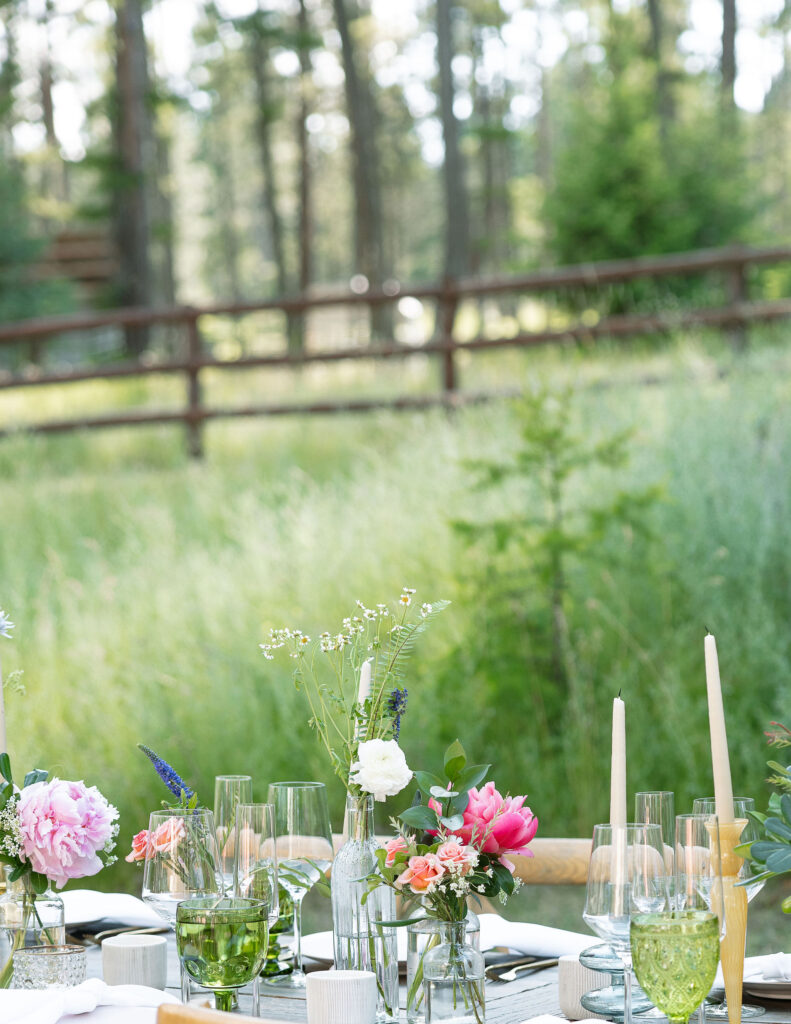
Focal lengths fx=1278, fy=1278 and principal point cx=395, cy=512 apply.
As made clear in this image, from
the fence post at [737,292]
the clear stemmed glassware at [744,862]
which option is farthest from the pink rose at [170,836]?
the fence post at [737,292]

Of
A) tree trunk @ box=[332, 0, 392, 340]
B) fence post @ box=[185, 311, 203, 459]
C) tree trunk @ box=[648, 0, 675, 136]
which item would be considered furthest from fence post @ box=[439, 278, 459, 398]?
tree trunk @ box=[648, 0, 675, 136]

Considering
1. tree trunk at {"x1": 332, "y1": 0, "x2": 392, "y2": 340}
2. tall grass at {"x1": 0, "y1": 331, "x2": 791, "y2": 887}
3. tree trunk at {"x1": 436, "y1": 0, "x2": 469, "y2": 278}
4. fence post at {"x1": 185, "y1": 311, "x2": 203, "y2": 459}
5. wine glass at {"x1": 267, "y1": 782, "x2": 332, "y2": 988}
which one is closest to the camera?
wine glass at {"x1": 267, "y1": 782, "x2": 332, "y2": 988}

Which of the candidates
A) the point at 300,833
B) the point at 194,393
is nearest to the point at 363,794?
the point at 300,833

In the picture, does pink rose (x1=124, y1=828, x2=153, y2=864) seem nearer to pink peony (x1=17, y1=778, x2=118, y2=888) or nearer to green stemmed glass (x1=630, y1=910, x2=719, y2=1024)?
pink peony (x1=17, y1=778, x2=118, y2=888)

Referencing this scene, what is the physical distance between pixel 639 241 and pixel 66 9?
33.4ft

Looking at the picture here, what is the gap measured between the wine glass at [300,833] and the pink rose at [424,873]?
0.27m

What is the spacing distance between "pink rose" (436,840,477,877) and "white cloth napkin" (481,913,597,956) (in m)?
0.67

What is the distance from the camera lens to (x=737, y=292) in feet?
24.3

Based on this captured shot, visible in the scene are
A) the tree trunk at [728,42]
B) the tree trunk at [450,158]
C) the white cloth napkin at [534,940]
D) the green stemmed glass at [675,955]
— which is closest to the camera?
the green stemmed glass at [675,955]

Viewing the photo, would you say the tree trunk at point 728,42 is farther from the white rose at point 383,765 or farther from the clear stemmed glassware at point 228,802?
the white rose at point 383,765

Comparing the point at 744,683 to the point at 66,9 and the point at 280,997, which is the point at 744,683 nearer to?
the point at 280,997

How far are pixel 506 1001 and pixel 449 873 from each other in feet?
1.49

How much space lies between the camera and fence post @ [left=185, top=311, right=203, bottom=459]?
829cm

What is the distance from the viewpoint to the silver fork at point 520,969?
71.1 inches
